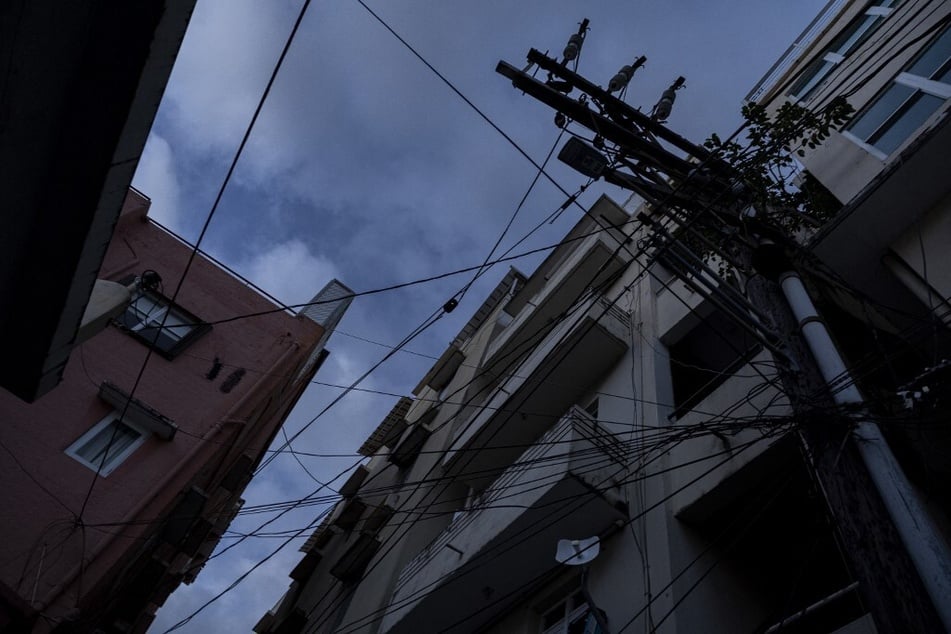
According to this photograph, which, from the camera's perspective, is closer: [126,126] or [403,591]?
[126,126]

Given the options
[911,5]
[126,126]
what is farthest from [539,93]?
[126,126]

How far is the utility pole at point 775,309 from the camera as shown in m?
3.31

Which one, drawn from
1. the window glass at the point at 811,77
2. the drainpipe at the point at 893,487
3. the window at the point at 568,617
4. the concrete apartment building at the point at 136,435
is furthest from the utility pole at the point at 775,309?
the concrete apartment building at the point at 136,435

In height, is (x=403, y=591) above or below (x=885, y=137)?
below

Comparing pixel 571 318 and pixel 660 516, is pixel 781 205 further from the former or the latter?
pixel 571 318

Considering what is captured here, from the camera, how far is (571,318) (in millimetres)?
12562

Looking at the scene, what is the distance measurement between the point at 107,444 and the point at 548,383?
28.4 ft

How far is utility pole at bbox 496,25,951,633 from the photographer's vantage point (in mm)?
3314

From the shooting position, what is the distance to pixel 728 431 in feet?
23.2

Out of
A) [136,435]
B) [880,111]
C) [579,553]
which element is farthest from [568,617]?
[136,435]

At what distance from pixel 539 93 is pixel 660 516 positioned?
584 centimetres

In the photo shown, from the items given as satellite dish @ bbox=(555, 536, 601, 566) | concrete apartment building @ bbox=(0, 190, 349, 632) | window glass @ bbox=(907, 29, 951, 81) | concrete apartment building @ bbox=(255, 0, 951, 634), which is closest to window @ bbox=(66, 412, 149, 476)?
concrete apartment building @ bbox=(0, 190, 349, 632)

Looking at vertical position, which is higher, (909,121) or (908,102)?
(908,102)

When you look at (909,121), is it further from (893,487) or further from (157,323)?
(157,323)
